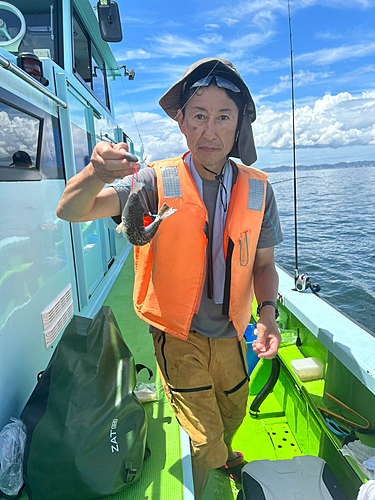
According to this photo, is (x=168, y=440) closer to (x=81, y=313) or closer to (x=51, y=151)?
(x=81, y=313)

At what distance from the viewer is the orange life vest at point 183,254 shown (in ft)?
6.55

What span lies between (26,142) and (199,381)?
1.94 m

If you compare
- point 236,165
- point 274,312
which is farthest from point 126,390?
point 236,165

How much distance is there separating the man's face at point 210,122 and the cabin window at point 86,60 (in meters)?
2.48

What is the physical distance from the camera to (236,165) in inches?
94.0

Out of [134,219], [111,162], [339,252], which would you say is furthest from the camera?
[339,252]

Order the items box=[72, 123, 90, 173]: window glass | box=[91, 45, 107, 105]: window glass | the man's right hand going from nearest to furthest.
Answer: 1. the man's right hand
2. box=[72, 123, 90, 173]: window glass
3. box=[91, 45, 107, 105]: window glass

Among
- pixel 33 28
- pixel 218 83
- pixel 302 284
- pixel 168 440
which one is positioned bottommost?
pixel 168 440

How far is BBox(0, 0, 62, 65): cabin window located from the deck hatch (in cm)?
222

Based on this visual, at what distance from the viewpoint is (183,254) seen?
2.01 m

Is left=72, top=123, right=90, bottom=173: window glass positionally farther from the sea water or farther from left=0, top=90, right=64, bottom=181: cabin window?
the sea water

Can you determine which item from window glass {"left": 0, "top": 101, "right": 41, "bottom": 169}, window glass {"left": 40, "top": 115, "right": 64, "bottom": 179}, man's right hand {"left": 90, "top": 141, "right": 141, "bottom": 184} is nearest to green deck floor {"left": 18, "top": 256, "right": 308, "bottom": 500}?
man's right hand {"left": 90, "top": 141, "right": 141, "bottom": 184}

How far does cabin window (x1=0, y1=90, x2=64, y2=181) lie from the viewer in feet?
6.63

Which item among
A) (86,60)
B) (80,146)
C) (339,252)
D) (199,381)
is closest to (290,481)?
(199,381)
